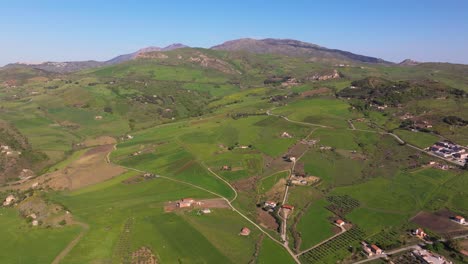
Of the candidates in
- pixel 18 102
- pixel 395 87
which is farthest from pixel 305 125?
pixel 18 102

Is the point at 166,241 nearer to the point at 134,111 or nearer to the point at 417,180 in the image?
the point at 417,180

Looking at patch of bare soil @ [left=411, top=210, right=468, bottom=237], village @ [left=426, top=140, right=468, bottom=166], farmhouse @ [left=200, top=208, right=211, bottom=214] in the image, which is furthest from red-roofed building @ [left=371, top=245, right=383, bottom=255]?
village @ [left=426, top=140, right=468, bottom=166]

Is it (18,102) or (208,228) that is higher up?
(18,102)

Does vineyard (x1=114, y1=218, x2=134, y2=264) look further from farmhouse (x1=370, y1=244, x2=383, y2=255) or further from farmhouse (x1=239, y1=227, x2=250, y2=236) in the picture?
farmhouse (x1=370, y1=244, x2=383, y2=255)

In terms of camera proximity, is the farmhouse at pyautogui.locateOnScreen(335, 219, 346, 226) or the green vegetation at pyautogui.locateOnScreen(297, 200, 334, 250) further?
the farmhouse at pyautogui.locateOnScreen(335, 219, 346, 226)

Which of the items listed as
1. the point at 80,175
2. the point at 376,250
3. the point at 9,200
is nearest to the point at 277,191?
the point at 376,250
